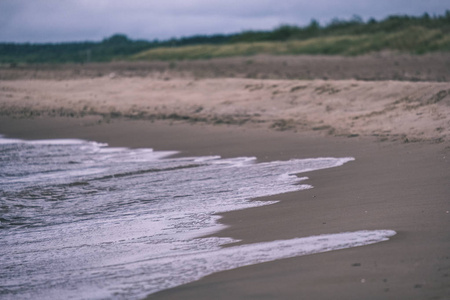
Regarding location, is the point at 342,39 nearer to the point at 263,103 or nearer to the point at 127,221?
the point at 263,103

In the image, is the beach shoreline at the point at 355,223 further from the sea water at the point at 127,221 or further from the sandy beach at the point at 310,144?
the sea water at the point at 127,221

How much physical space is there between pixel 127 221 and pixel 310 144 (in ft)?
18.7

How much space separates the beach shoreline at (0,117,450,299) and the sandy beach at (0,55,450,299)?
0.04ft

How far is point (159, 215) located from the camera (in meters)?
6.91

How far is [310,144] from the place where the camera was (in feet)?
38.9

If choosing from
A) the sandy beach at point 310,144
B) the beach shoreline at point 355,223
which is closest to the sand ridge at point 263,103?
the sandy beach at point 310,144

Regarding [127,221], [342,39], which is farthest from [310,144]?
[342,39]

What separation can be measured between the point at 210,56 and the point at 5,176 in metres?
36.1

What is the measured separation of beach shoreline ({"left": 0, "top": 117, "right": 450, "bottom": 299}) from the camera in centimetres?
397

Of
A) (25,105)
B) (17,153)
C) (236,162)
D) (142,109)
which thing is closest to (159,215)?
(236,162)

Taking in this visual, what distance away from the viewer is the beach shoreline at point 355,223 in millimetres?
3969

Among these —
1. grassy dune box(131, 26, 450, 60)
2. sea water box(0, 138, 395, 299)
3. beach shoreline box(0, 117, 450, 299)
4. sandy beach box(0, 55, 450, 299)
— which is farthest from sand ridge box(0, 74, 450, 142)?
grassy dune box(131, 26, 450, 60)

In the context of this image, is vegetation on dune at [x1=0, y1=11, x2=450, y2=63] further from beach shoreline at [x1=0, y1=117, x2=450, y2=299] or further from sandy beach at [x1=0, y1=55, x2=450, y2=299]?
beach shoreline at [x1=0, y1=117, x2=450, y2=299]

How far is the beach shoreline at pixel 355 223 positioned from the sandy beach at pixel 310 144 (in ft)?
0.04
